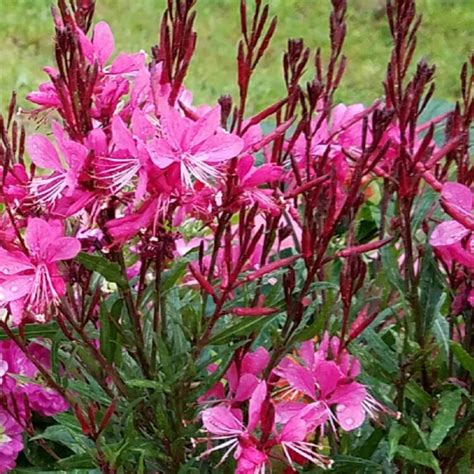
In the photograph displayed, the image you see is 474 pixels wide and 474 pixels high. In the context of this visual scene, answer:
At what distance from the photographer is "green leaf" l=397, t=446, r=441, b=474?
840 millimetres

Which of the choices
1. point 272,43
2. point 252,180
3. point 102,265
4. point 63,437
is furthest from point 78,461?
point 272,43

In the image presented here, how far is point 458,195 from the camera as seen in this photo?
79 centimetres

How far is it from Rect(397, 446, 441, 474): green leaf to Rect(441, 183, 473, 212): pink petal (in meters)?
0.21

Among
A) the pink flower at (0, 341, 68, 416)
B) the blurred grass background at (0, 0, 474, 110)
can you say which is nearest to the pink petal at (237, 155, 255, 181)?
the pink flower at (0, 341, 68, 416)

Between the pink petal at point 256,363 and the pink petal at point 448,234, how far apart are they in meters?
0.18

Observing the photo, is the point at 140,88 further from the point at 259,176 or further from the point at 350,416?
the point at 350,416

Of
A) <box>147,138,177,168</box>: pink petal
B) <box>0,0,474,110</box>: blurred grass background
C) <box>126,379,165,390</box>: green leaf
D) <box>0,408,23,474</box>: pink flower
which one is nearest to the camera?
<box>147,138,177,168</box>: pink petal

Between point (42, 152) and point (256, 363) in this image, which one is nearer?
point (42, 152)

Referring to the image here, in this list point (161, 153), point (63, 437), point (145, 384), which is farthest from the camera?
point (63, 437)

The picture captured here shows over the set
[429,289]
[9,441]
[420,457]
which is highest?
[429,289]

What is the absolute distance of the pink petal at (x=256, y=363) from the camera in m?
0.88

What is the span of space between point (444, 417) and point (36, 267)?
0.37 metres

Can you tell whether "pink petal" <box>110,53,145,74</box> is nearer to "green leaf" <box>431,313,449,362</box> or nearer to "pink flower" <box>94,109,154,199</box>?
"pink flower" <box>94,109,154,199</box>

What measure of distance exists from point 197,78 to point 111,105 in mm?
2840
